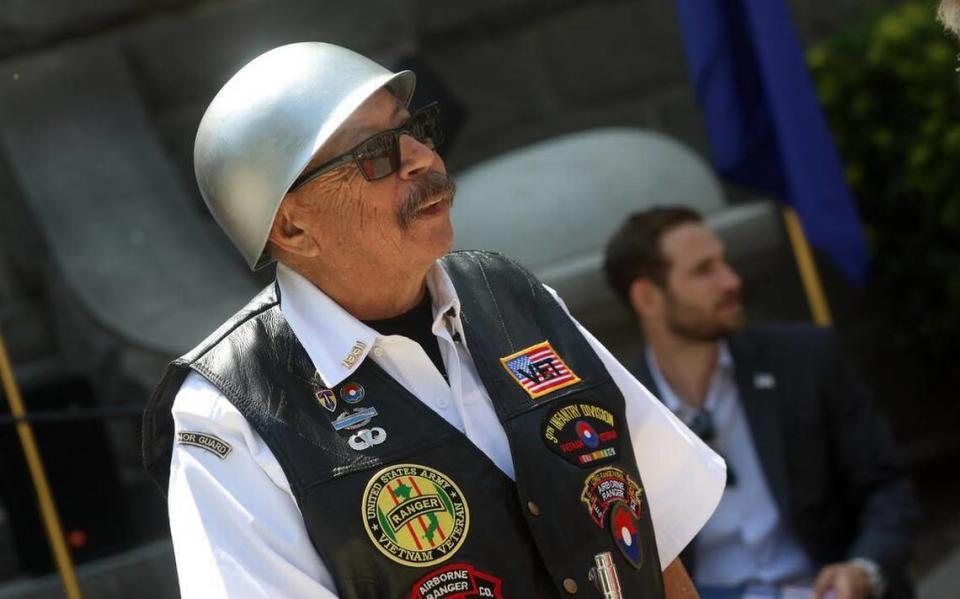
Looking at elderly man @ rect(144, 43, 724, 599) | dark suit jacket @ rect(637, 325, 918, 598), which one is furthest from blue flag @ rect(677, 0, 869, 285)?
elderly man @ rect(144, 43, 724, 599)

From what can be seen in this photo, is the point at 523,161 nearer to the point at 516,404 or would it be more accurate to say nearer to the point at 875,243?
the point at 875,243

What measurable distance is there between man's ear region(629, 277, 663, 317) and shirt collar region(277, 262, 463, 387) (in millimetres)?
1930

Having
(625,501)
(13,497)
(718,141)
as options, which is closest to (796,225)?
(718,141)

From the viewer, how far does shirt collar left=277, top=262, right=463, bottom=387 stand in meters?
2.33

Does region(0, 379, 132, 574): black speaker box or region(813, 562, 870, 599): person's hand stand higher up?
region(0, 379, 132, 574): black speaker box

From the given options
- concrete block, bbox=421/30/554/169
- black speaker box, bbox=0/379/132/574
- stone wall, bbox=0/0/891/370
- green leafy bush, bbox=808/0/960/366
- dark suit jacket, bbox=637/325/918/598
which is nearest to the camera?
dark suit jacket, bbox=637/325/918/598

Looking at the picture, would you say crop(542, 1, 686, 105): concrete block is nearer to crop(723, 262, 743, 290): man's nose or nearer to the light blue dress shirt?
crop(723, 262, 743, 290): man's nose

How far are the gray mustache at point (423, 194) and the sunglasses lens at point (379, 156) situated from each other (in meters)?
0.05

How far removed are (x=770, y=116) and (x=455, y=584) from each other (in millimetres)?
2908

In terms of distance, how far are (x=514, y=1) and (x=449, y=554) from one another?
14.2ft

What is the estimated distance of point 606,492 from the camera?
2375mm

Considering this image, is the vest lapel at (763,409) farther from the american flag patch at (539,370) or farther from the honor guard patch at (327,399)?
the honor guard patch at (327,399)

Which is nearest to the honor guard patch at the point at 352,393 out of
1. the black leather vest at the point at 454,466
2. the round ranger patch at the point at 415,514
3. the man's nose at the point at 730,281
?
the black leather vest at the point at 454,466

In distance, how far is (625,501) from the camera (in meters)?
2.41
